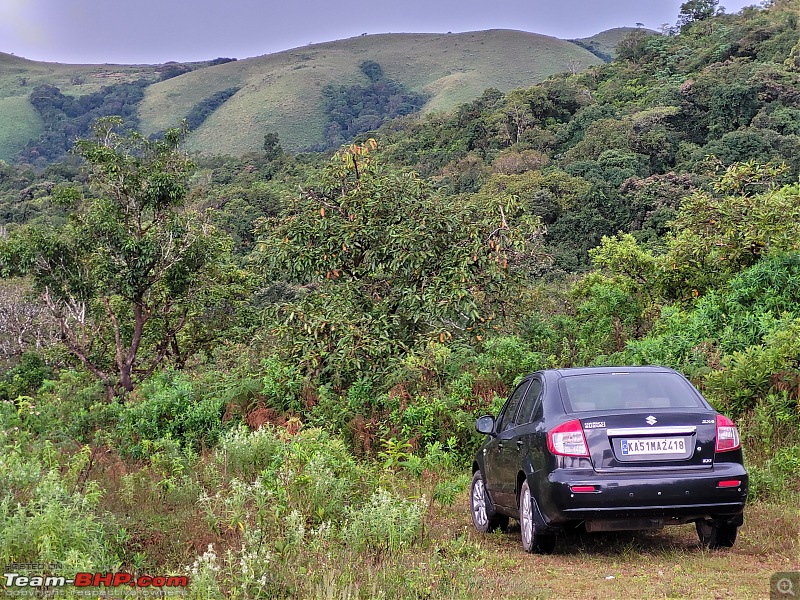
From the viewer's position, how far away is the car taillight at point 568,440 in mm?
5754

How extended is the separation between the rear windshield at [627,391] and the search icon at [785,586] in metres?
1.41

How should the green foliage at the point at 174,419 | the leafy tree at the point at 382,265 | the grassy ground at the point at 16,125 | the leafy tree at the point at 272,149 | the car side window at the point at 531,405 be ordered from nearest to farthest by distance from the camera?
the car side window at the point at 531,405 < the green foliage at the point at 174,419 < the leafy tree at the point at 382,265 < the leafy tree at the point at 272,149 < the grassy ground at the point at 16,125

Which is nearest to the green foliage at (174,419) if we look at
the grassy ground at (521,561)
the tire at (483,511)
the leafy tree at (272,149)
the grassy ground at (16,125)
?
the grassy ground at (521,561)

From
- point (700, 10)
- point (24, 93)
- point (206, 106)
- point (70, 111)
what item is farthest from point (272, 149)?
point (24, 93)

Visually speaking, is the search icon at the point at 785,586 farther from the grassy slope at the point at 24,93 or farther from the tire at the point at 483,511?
the grassy slope at the point at 24,93

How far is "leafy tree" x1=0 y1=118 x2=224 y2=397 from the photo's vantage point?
16328 mm

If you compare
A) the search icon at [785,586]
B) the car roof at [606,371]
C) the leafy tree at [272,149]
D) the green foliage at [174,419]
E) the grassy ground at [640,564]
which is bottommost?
the green foliage at [174,419]

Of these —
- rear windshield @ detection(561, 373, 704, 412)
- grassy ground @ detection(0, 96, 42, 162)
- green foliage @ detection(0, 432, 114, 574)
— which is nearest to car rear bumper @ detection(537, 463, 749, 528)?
rear windshield @ detection(561, 373, 704, 412)

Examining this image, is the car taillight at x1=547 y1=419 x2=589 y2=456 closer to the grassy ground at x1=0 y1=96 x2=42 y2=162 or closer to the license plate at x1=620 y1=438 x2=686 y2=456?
the license plate at x1=620 y1=438 x2=686 y2=456

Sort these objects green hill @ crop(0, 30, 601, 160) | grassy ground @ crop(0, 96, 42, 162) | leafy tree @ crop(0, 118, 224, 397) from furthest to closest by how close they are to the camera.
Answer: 1. green hill @ crop(0, 30, 601, 160)
2. grassy ground @ crop(0, 96, 42, 162)
3. leafy tree @ crop(0, 118, 224, 397)

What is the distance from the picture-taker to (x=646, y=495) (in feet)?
18.4

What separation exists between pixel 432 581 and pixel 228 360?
11.4 m

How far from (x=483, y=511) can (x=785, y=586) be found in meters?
3.15

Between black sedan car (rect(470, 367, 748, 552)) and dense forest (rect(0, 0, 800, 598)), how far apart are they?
31.7 inches
